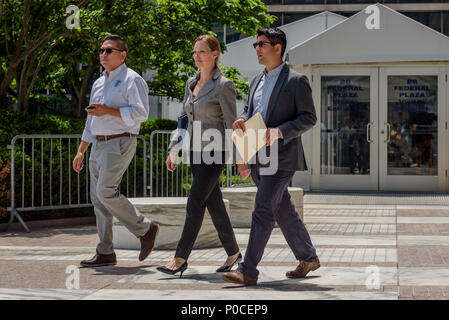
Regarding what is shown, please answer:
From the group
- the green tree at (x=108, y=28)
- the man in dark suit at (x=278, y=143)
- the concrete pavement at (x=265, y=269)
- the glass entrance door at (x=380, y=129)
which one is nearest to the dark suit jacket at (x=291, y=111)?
the man in dark suit at (x=278, y=143)

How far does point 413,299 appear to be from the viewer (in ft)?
17.7

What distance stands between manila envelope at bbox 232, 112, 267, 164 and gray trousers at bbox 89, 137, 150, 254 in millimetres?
1359

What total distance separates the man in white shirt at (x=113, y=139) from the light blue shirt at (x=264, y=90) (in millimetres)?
1182

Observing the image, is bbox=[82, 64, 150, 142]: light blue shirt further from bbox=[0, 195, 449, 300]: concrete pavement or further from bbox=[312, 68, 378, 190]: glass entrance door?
bbox=[312, 68, 378, 190]: glass entrance door

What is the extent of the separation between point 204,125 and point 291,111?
2.74 ft

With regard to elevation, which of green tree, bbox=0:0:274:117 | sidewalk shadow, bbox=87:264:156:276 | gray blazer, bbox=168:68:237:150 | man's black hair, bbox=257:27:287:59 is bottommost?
sidewalk shadow, bbox=87:264:156:276

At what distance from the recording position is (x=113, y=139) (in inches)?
279

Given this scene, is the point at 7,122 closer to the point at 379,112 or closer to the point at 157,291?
the point at 157,291

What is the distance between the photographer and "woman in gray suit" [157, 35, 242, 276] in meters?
6.64

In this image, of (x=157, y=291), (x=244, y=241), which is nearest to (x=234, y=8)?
(x=244, y=241)

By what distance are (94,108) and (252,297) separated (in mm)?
2330

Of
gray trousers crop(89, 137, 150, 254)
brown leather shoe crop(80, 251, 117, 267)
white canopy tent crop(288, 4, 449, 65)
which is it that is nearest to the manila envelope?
gray trousers crop(89, 137, 150, 254)

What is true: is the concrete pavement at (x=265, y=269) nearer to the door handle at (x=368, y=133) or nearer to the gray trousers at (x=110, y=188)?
the gray trousers at (x=110, y=188)

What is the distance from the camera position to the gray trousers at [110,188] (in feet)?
23.1
